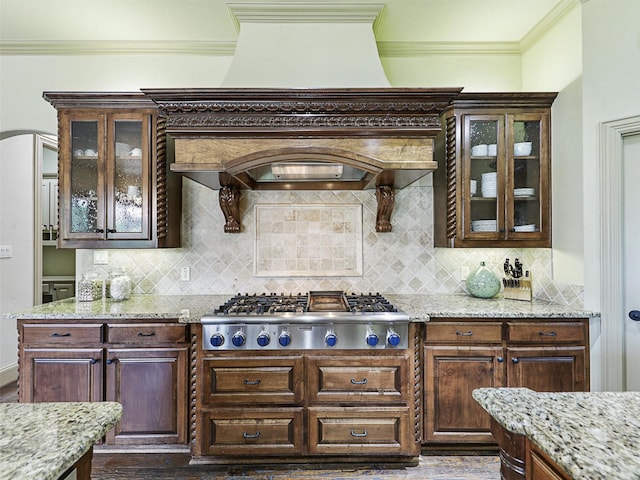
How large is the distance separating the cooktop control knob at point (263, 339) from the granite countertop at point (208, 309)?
0.42 metres

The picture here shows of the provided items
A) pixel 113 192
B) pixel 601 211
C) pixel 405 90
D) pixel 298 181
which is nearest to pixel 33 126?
pixel 113 192

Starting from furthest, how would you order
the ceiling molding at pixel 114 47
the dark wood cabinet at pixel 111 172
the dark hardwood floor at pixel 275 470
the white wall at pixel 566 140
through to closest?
1. the ceiling molding at pixel 114 47
2. the dark wood cabinet at pixel 111 172
3. the white wall at pixel 566 140
4. the dark hardwood floor at pixel 275 470

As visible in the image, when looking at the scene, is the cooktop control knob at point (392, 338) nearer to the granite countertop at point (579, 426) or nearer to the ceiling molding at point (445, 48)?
the granite countertop at point (579, 426)

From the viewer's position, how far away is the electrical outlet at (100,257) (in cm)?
289

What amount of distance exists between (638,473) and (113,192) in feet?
9.80

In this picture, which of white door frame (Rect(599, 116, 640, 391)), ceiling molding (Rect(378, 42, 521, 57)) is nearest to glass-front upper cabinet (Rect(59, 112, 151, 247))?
ceiling molding (Rect(378, 42, 521, 57))

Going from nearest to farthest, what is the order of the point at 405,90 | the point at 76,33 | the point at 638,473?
1. the point at 638,473
2. the point at 405,90
3. the point at 76,33

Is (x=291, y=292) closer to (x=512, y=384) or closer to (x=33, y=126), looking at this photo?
(x=512, y=384)

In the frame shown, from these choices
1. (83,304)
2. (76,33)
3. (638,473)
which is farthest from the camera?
(76,33)

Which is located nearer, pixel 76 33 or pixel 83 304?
pixel 83 304

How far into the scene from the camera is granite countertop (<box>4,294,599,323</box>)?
7.32 feet

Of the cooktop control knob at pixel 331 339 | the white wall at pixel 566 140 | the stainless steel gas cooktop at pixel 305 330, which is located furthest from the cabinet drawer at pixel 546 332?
the cooktop control knob at pixel 331 339

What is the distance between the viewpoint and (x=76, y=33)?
2.78 meters

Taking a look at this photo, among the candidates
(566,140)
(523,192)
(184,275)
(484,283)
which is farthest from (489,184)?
(184,275)
